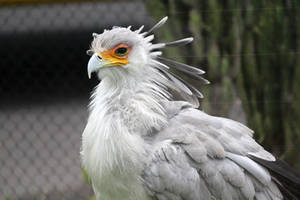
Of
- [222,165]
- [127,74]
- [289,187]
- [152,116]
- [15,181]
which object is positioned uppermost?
[127,74]

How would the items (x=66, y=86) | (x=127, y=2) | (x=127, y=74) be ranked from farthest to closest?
(x=66, y=86)
(x=127, y=2)
(x=127, y=74)

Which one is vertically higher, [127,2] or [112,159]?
[127,2]

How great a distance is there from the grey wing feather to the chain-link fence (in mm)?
2928

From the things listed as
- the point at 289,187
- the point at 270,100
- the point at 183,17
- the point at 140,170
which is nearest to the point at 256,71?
the point at 270,100

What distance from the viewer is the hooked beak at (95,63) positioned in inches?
97.7

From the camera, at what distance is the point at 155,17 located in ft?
13.1

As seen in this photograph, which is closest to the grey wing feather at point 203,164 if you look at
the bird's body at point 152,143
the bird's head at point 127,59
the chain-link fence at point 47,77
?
the bird's body at point 152,143

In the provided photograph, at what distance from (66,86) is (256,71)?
3.09 meters

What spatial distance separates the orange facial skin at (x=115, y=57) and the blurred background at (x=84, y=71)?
1.49m

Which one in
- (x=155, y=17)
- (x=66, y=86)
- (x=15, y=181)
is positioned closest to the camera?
(x=155, y=17)

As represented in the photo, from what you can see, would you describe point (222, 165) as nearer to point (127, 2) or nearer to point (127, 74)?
point (127, 74)

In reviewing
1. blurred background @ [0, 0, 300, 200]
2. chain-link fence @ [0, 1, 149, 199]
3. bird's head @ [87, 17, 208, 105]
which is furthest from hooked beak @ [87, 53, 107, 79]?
chain-link fence @ [0, 1, 149, 199]

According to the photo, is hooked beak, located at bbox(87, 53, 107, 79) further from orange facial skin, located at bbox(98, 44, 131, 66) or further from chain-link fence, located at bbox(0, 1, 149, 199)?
chain-link fence, located at bbox(0, 1, 149, 199)

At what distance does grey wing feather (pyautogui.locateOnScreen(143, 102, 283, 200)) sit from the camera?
2.43 metres
